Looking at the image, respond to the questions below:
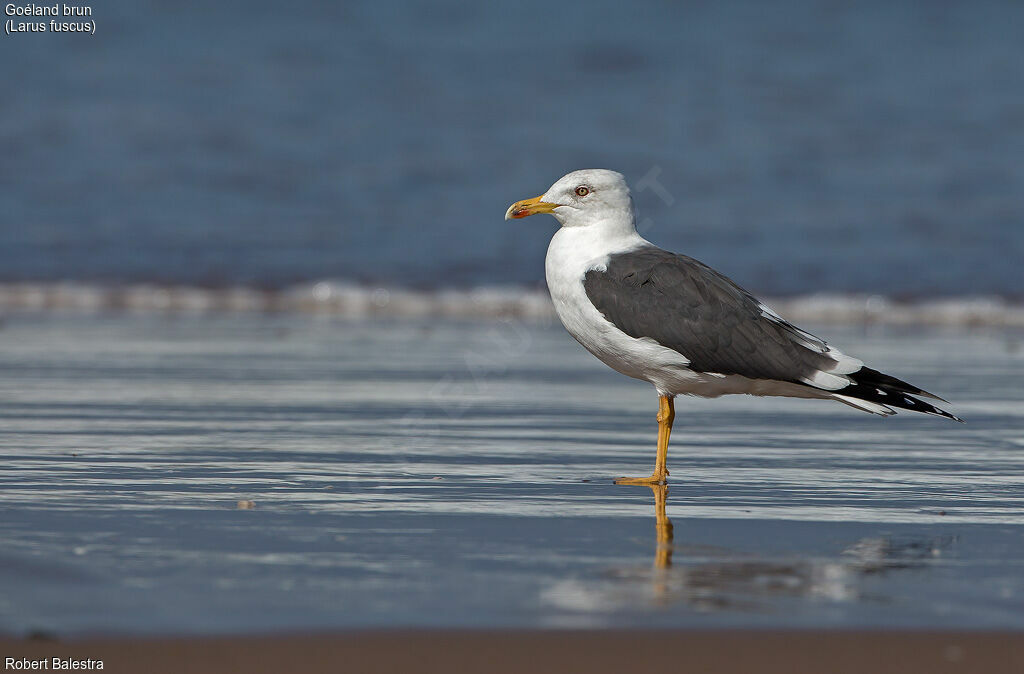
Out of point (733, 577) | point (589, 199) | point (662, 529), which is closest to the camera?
point (733, 577)

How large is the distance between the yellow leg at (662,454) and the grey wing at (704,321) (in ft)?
0.86

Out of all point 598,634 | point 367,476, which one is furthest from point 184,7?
point 598,634

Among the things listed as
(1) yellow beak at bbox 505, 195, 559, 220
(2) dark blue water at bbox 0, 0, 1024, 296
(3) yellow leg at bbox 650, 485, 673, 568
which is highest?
(2) dark blue water at bbox 0, 0, 1024, 296

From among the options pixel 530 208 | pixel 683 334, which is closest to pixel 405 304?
pixel 530 208

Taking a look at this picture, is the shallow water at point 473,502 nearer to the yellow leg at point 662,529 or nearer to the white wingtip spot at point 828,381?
the yellow leg at point 662,529

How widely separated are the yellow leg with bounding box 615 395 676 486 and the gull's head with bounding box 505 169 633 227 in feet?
2.25

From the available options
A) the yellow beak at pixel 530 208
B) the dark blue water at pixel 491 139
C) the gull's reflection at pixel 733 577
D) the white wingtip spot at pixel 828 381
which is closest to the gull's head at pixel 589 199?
the yellow beak at pixel 530 208

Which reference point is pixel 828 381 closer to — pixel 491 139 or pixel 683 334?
pixel 683 334

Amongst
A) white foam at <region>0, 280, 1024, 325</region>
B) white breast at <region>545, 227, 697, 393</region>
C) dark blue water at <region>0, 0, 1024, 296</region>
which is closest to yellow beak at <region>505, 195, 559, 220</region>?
white breast at <region>545, 227, 697, 393</region>

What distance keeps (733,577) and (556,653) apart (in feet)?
2.42

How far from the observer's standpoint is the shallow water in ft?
9.84

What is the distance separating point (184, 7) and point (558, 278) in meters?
22.9

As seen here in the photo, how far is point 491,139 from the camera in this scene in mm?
20750

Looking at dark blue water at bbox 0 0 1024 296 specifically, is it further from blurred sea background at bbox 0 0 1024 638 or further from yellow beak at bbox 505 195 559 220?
yellow beak at bbox 505 195 559 220
